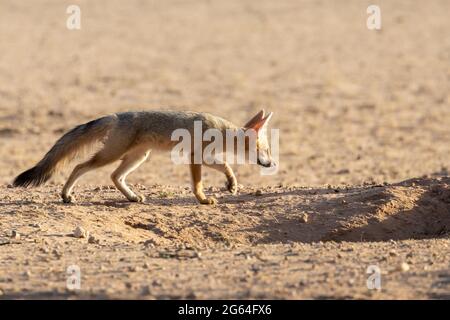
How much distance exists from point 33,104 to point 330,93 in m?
7.05

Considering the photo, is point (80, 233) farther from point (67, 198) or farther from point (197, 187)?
point (197, 187)

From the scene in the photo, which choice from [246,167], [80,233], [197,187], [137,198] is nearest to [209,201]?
[197,187]

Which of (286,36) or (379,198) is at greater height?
(286,36)

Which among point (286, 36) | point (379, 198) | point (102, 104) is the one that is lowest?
point (379, 198)

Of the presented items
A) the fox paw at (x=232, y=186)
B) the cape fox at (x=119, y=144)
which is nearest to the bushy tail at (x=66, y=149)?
the cape fox at (x=119, y=144)

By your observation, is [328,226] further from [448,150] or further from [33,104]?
[33,104]

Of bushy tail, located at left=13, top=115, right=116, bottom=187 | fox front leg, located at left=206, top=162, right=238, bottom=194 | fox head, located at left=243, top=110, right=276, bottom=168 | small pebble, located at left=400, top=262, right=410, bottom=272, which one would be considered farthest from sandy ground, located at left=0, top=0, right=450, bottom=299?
fox head, located at left=243, top=110, right=276, bottom=168

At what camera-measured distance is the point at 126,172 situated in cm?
968

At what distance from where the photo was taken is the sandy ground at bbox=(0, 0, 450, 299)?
679 cm

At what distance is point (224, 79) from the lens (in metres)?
24.3

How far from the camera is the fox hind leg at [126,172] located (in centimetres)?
955

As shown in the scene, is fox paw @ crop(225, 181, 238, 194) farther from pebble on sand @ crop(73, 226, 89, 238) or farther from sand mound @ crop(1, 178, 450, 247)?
pebble on sand @ crop(73, 226, 89, 238)

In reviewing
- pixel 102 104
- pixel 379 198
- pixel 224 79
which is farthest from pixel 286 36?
pixel 379 198

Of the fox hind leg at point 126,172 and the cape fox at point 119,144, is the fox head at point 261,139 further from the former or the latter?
the fox hind leg at point 126,172
